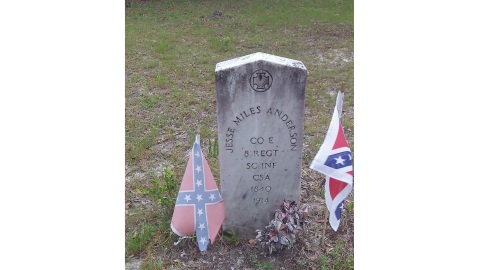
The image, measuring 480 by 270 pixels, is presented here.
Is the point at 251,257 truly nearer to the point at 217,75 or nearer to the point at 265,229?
the point at 265,229

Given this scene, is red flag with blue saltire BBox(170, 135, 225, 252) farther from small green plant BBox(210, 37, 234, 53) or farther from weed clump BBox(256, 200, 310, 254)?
small green plant BBox(210, 37, 234, 53)

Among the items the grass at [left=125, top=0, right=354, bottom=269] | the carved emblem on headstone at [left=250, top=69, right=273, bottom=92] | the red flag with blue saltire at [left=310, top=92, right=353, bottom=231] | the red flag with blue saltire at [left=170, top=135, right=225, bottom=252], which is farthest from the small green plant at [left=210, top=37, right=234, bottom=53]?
the red flag with blue saltire at [left=310, top=92, right=353, bottom=231]

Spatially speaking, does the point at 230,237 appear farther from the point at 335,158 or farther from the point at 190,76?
the point at 190,76

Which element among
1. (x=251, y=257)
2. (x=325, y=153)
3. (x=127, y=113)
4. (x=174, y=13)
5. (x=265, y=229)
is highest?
(x=174, y=13)

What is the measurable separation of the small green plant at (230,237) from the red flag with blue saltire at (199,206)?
142mm

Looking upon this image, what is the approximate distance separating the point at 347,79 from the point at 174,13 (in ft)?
23.2

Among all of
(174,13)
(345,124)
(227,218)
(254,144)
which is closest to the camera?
(254,144)

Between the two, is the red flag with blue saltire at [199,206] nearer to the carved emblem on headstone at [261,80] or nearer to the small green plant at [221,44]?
the carved emblem on headstone at [261,80]

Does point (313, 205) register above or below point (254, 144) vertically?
below

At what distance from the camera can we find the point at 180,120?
640 centimetres

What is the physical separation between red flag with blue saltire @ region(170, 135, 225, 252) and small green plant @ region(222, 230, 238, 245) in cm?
14

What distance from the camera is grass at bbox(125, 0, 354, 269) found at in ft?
14.5

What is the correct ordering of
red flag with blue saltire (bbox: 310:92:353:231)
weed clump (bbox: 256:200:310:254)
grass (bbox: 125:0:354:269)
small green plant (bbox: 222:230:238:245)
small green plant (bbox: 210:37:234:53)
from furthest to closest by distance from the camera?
1. small green plant (bbox: 210:37:234:53)
2. grass (bbox: 125:0:354:269)
3. small green plant (bbox: 222:230:238:245)
4. weed clump (bbox: 256:200:310:254)
5. red flag with blue saltire (bbox: 310:92:353:231)

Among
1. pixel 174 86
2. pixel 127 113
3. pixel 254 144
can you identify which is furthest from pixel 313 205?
pixel 174 86
